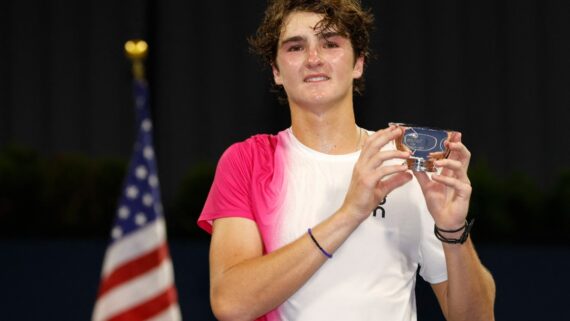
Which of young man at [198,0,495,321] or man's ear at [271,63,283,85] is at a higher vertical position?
man's ear at [271,63,283,85]

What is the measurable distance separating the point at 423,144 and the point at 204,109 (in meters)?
5.83

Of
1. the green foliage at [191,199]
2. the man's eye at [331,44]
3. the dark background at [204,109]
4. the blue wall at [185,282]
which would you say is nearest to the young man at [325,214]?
the man's eye at [331,44]

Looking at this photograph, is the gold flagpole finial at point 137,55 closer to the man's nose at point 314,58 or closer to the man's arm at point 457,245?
the man's nose at point 314,58

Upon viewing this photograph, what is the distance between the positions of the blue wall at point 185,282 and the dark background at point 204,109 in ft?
0.05

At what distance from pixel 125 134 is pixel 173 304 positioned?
6.16 metres

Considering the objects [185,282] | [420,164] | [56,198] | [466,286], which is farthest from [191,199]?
[420,164]

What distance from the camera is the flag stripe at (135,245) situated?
1592mm

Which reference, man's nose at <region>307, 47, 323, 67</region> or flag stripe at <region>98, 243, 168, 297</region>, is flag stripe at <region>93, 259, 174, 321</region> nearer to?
flag stripe at <region>98, 243, 168, 297</region>

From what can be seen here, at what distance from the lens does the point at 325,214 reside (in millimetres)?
1842

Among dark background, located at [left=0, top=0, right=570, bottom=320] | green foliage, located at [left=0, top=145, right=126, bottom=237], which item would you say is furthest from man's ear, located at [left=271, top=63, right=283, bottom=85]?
green foliage, located at [left=0, top=145, right=126, bottom=237]

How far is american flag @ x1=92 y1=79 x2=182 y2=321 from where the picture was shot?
1.59 meters

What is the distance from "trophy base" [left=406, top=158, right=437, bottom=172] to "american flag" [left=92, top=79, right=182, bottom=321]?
1.73ft

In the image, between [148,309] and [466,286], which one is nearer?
[148,309]

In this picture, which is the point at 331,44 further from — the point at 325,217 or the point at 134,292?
the point at 134,292
